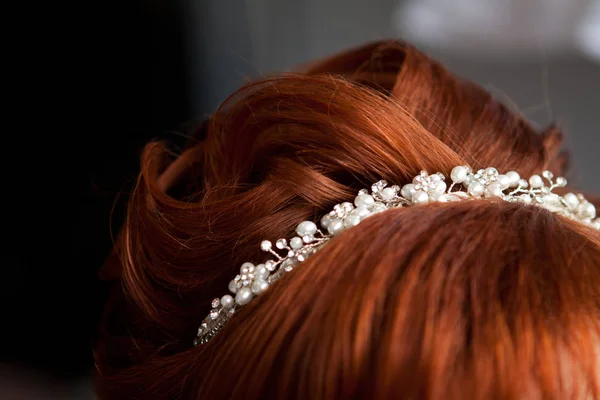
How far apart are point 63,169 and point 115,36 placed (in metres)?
0.22

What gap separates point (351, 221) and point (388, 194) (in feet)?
0.14

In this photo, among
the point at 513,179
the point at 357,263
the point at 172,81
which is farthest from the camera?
the point at 172,81

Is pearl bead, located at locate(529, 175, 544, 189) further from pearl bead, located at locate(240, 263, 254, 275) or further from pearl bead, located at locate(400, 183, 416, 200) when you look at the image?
pearl bead, located at locate(240, 263, 254, 275)

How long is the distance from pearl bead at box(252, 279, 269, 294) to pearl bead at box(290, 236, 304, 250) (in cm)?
4

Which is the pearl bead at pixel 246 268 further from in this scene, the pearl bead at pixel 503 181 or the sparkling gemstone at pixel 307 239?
the pearl bead at pixel 503 181

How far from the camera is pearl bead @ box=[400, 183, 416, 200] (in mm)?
488

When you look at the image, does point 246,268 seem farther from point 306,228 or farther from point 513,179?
point 513,179

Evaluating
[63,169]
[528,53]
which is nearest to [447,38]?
[528,53]

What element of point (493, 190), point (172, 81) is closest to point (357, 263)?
point (493, 190)

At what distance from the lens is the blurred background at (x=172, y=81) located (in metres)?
0.92

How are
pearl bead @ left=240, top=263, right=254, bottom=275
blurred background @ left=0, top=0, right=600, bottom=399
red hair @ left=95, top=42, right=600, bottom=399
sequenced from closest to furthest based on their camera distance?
red hair @ left=95, top=42, right=600, bottom=399
pearl bead @ left=240, top=263, right=254, bottom=275
blurred background @ left=0, top=0, right=600, bottom=399

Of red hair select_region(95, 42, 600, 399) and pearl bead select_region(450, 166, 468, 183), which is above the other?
pearl bead select_region(450, 166, 468, 183)

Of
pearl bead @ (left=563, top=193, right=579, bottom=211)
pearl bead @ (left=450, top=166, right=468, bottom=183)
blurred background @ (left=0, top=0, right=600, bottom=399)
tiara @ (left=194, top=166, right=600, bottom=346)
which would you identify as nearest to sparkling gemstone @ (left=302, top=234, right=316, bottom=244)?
tiara @ (left=194, top=166, right=600, bottom=346)

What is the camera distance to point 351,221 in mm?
470
